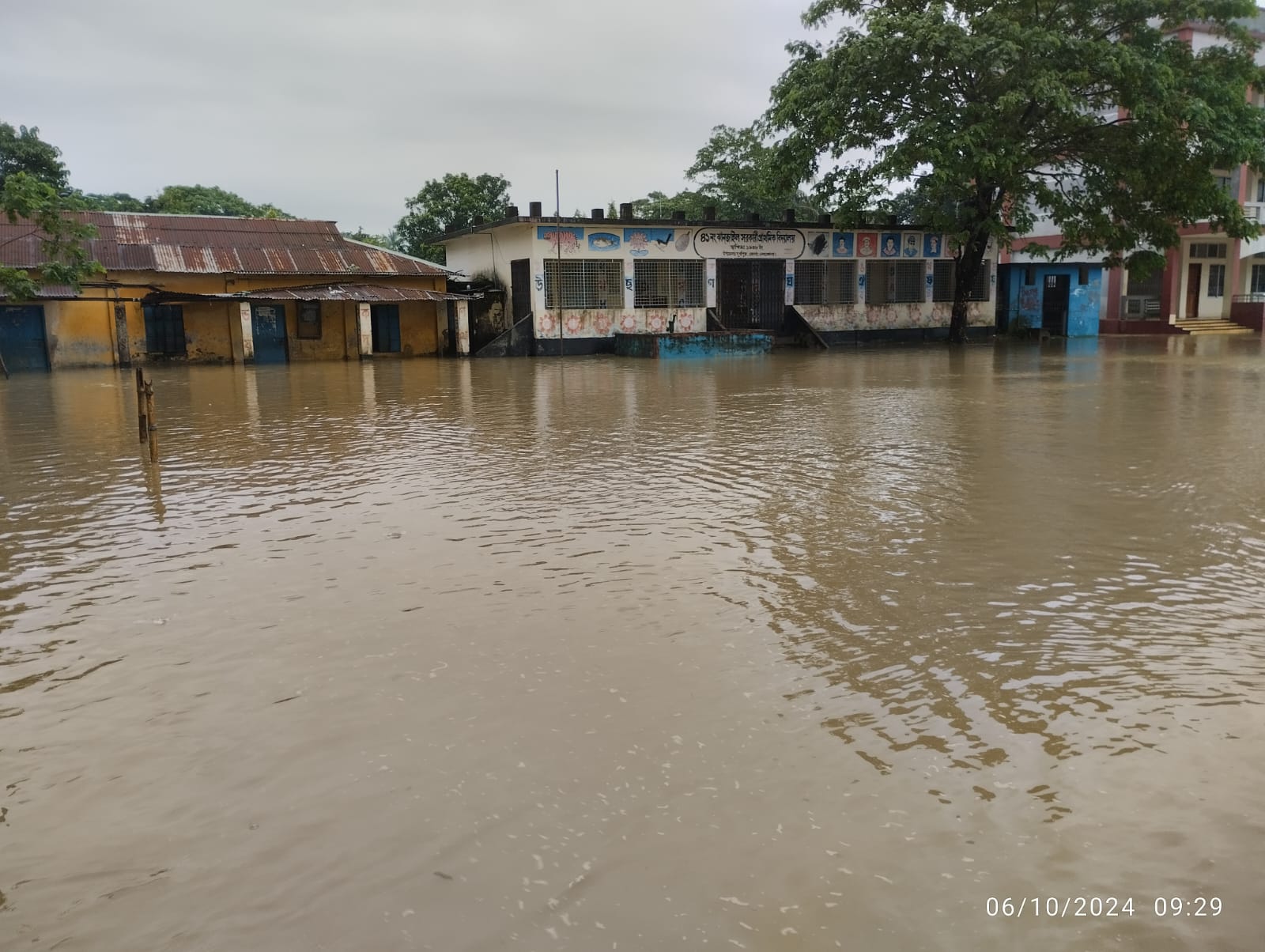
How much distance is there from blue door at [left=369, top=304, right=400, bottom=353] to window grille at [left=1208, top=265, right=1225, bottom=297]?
91.1 ft

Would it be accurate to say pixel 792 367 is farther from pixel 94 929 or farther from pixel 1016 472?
pixel 94 929

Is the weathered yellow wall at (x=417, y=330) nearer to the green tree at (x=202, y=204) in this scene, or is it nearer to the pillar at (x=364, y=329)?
the pillar at (x=364, y=329)

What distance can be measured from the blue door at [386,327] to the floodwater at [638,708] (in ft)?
64.7

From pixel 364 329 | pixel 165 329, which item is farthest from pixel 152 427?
pixel 165 329

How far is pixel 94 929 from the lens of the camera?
2648 mm

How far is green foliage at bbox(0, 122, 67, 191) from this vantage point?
107 ft

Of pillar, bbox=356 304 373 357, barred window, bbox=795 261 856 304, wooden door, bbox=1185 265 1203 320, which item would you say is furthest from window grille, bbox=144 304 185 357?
wooden door, bbox=1185 265 1203 320

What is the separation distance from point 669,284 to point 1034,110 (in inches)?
397

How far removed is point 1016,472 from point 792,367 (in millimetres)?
12712

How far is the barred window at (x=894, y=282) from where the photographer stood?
3047 cm

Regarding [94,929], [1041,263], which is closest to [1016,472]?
[94,929]

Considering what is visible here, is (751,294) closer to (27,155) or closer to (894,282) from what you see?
(894,282)
